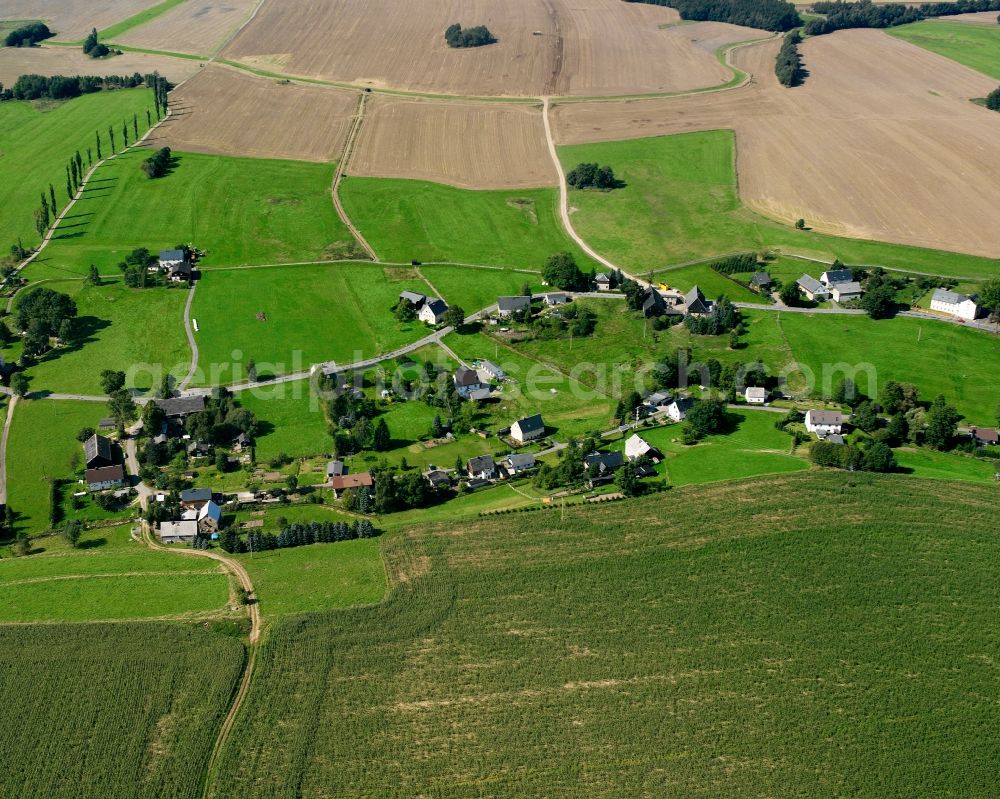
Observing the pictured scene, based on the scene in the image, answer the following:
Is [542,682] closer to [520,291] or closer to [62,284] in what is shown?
[520,291]

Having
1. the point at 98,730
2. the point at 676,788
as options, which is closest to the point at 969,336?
the point at 676,788

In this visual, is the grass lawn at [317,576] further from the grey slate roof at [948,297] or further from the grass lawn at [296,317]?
the grey slate roof at [948,297]

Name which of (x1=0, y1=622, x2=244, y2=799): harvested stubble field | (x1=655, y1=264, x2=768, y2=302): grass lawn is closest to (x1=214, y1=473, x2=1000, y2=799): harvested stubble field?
(x1=0, y1=622, x2=244, y2=799): harvested stubble field

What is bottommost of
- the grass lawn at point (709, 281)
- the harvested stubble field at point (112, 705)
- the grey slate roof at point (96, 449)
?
the harvested stubble field at point (112, 705)

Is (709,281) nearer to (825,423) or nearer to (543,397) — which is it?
(543,397)

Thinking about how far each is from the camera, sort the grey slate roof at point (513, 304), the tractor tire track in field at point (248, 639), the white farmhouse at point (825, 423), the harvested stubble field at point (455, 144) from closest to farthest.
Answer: the tractor tire track in field at point (248, 639), the white farmhouse at point (825, 423), the grey slate roof at point (513, 304), the harvested stubble field at point (455, 144)

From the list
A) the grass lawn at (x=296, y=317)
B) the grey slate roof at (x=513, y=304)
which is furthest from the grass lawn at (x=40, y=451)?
the grey slate roof at (x=513, y=304)

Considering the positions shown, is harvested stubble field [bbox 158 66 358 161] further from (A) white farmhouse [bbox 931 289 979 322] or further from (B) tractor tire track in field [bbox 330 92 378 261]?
(A) white farmhouse [bbox 931 289 979 322]
